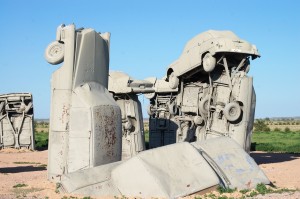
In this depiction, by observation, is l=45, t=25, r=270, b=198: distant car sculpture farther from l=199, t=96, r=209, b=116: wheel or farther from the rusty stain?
l=199, t=96, r=209, b=116: wheel

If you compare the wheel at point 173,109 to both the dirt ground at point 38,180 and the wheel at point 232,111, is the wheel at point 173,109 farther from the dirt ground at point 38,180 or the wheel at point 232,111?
the wheel at point 232,111

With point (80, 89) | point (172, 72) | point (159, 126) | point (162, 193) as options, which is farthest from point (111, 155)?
point (159, 126)

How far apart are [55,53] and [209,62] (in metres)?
7.73

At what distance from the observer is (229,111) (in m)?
19.8

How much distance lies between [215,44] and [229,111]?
283 centimetres

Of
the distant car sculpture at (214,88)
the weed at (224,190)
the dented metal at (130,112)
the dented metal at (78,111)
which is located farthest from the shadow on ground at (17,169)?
the weed at (224,190)

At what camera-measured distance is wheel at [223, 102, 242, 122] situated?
64.3 ft

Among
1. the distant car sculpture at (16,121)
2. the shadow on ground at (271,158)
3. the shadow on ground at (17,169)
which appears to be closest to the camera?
the shadow on ground at (17,169)

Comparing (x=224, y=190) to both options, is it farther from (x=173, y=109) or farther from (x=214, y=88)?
(x=173, y=109)

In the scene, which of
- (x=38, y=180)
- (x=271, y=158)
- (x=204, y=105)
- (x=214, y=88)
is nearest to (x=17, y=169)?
(x=38, y=180)

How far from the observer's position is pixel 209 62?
20406 mm

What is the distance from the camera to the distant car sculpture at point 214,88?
64.5ft

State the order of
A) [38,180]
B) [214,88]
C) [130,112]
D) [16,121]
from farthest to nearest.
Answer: [16,121], [130,112], [214,88], [38,180]

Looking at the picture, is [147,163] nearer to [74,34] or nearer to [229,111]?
[74,34]
